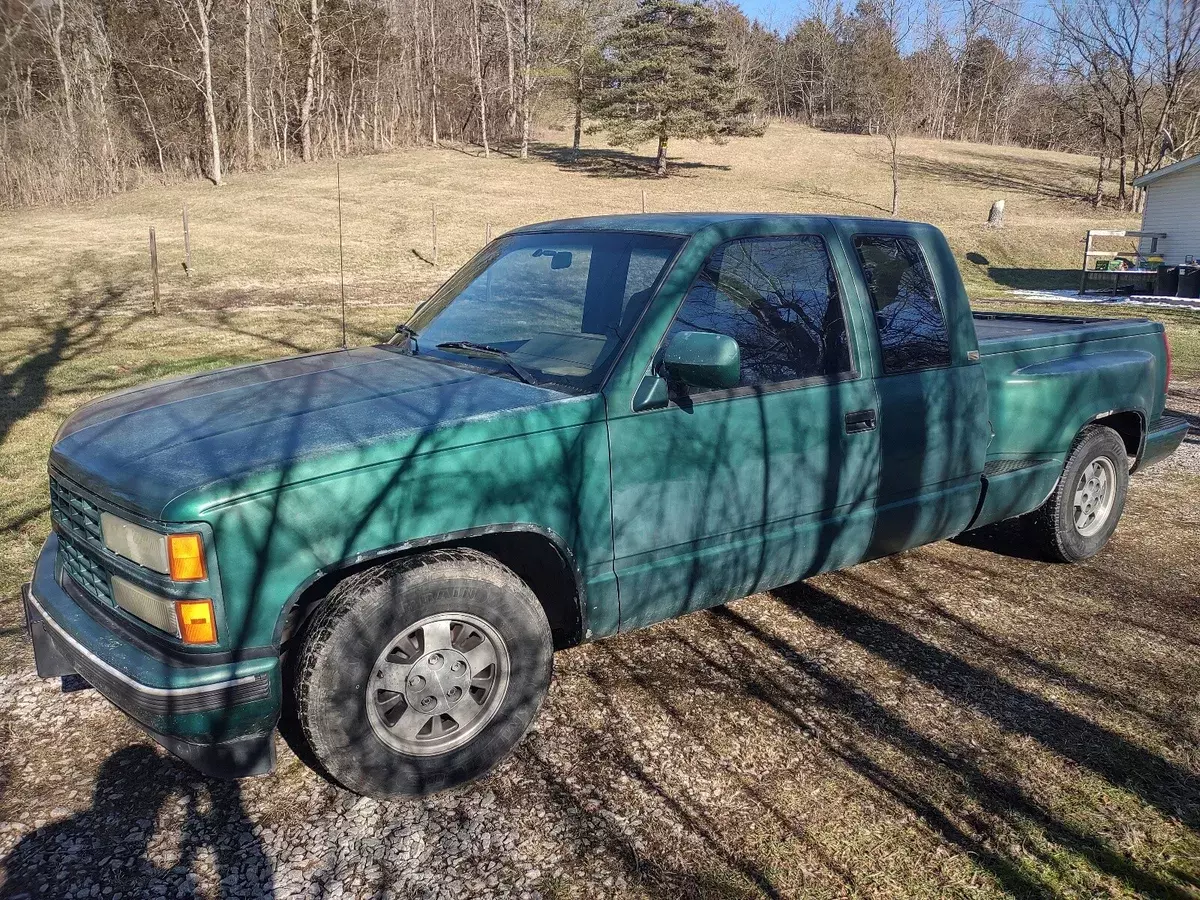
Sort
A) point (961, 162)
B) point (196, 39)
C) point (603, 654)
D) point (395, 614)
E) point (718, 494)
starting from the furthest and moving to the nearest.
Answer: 1. point (961, 162)
2. point (196, 39)
3. point (603, 654)
4. point (718, 494)
5. point (395, 614)

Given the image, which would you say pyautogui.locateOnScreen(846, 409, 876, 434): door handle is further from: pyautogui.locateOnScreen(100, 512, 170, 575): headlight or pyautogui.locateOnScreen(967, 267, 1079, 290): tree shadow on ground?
pyautogui.locateOnScreen(967, 267, 1079, 290): tree shadow on ground

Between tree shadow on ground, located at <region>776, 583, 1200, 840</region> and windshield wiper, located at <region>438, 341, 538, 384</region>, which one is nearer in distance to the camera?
tree shadow on ground, located at <region>776, 583, 1200, 840</region>

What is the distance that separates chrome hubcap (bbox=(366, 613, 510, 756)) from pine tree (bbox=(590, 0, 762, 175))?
144ft

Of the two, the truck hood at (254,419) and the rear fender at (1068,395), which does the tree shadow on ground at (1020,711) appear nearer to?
the rear fender at (1068,395)

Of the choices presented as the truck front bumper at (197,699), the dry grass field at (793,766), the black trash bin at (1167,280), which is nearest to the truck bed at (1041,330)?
the dry grass field at (793,766)

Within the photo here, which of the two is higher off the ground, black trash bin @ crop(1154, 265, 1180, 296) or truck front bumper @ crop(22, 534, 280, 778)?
truck front bumper @ crop(22, 534, 280, 778)

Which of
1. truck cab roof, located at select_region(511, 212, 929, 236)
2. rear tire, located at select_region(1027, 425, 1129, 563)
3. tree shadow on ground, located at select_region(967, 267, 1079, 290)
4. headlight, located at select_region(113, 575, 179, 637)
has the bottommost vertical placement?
tree shadow on ground, located at select_region(967, 267, 1079, 290)

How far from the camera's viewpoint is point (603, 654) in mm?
4094

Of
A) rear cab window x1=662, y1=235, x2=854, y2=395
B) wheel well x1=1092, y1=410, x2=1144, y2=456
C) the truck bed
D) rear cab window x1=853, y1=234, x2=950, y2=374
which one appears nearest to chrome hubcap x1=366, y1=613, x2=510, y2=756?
rear cab window x1=662, y1=235, x2=854, y2=395

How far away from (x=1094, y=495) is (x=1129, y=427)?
53 cm

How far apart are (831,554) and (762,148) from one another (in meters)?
59.4

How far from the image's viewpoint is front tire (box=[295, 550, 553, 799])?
278 cm

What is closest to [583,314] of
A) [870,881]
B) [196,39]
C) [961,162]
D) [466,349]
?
[466,349]

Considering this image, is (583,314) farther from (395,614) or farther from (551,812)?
(551,812)
